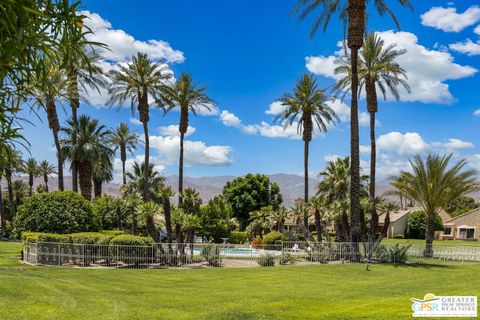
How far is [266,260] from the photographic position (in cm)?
2556

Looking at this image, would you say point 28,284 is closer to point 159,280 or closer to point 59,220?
point 159,280

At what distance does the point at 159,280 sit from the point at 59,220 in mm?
11977

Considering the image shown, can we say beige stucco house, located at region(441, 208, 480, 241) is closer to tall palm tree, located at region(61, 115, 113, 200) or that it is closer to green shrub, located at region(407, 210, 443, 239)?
green shrub, located at region(407, 210, 443, 239)

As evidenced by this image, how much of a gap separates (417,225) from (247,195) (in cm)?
2561

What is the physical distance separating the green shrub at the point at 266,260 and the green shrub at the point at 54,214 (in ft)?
40.1

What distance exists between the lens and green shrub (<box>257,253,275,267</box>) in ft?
83.8

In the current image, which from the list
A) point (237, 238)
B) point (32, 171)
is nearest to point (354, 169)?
point (237, 238)

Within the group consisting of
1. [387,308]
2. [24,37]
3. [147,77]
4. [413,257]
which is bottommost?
[413,257]

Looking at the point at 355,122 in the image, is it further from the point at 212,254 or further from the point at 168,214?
the point at 168,214

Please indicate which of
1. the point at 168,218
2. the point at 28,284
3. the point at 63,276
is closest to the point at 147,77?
the point at 168,218

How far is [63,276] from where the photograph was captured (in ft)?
60.5

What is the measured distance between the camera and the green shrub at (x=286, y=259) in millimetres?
25927

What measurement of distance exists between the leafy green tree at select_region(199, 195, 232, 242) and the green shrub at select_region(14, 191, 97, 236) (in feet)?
50.6

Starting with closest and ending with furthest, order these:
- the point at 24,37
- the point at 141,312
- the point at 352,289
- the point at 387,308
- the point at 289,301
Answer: the point at 24,37 < the point at 387,308 < the point at 141,312 < the point at 289,301 < the point at 352,289
